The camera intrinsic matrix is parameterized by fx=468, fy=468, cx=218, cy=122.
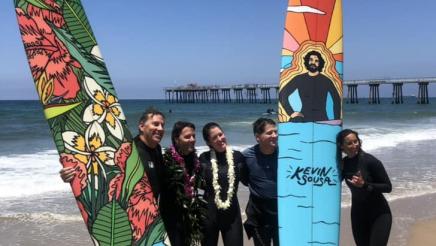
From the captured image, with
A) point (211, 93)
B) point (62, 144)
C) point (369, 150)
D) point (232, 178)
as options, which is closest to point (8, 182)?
point (62, 144)

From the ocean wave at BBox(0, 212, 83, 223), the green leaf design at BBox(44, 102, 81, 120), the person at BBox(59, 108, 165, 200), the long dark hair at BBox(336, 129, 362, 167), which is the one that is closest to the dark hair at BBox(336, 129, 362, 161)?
the long dark hair at BBox(336, 129, 362, 167)

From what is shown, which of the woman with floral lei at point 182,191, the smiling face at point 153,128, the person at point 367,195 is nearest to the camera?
the smiling face at point 153,128

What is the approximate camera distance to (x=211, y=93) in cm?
7288

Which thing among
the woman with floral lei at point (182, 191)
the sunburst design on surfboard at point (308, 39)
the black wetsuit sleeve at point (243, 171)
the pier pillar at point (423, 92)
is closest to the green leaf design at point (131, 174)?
the woman with floral lei at point (182, 191)

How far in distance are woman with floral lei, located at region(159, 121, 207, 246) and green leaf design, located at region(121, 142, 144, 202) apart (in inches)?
10.1

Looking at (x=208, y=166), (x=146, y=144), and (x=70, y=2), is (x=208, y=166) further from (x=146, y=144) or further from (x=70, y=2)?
(x=70, y=2)

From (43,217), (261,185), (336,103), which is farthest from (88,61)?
(43,217)

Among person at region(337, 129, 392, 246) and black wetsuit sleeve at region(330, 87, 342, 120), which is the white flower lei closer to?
person at region(337, 129, 392, 246)

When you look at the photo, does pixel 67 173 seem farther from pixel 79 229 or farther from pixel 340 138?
pixel 79 229

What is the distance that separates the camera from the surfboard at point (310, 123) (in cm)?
366

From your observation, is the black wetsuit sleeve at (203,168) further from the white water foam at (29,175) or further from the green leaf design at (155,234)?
the white water foam at (29,175)

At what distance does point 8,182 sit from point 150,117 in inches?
255

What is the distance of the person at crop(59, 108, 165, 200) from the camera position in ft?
9.50

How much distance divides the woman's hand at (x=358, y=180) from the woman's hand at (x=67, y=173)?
6.09ft
